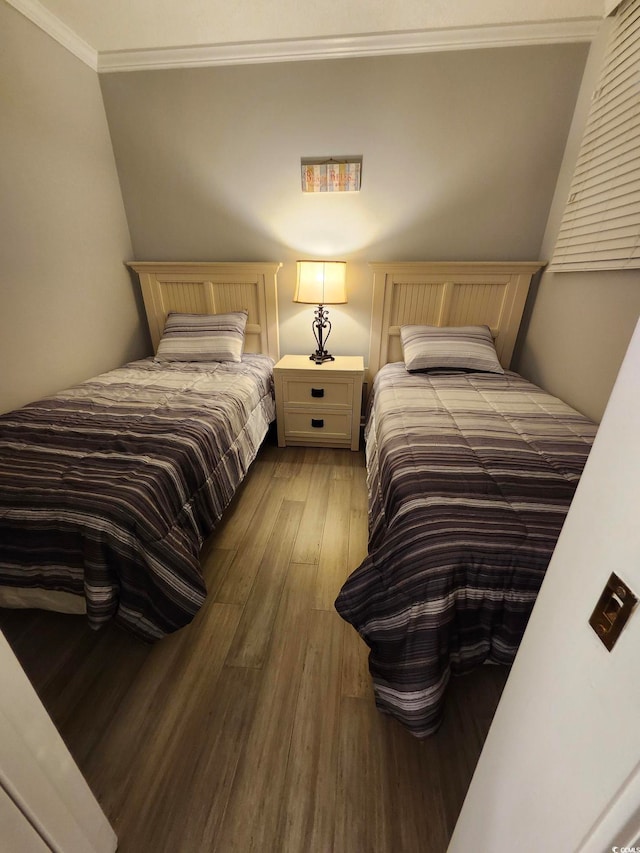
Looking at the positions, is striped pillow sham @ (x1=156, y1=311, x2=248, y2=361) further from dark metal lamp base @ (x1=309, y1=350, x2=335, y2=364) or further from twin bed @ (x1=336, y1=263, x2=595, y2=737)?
twin bed @ (x1=336, y1=263, x2=595, y2=737)

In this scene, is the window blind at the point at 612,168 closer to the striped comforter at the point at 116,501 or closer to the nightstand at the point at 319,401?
the nightstand at the point at 319,401

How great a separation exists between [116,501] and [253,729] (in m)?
0.81

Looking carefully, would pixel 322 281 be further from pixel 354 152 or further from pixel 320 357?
pixel 354 152

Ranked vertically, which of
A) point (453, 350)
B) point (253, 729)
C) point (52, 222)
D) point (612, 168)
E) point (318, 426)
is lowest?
point (253, 729)

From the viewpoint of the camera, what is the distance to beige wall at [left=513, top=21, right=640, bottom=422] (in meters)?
1.65

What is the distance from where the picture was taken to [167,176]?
8.01 feet

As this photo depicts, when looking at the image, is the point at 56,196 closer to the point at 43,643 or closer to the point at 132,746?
the point at 43,643

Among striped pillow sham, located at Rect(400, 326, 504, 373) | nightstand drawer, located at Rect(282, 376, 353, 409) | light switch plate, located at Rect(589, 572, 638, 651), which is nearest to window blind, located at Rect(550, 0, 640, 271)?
striped pillow sham, located at Rect(400, 326, 504, 373)

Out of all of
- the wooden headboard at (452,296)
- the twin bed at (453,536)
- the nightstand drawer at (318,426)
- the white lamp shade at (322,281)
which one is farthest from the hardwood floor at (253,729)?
the wooden headboard at (452,296)

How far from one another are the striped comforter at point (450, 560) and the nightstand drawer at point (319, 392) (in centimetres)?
115

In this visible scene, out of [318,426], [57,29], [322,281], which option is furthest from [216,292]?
[57,29]

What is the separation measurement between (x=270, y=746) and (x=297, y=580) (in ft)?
1.93

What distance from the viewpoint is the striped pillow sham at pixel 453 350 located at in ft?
7.26

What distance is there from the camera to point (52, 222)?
2.03 metres
